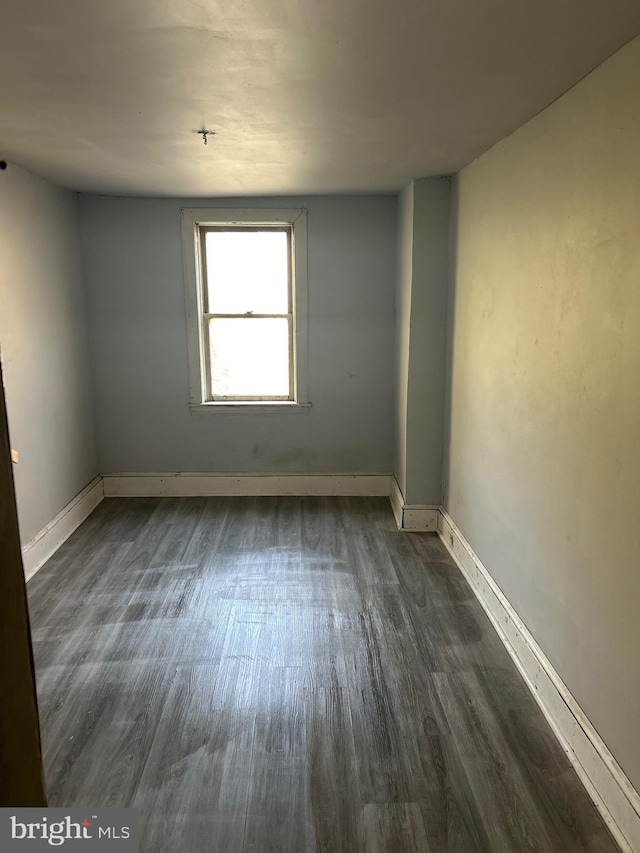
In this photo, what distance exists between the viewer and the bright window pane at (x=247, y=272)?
15.5 ft

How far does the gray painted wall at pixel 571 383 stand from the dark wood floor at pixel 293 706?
0.33 meters

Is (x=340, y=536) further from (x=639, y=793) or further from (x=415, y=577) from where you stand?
(x=639, y=793)

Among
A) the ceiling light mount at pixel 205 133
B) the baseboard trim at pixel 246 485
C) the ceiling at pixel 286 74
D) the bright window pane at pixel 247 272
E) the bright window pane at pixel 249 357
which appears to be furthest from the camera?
the baseboard trim at pixel 246 485

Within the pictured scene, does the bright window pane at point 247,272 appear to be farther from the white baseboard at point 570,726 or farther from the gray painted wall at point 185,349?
the white baseboard at point 570,726

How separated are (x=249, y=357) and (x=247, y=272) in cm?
65

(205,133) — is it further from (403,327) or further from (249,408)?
(249,408)

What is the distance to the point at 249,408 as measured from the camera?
16.0 feet

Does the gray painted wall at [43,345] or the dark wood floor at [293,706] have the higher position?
the gray painted wall at [43,345]

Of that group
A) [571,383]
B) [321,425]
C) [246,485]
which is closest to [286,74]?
[571,383]

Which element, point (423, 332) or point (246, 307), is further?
point (246, 307)

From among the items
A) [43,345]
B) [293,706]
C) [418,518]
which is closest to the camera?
[293,706]

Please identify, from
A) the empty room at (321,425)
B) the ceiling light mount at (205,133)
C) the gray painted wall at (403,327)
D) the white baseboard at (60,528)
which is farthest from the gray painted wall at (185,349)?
the ceiling light mount at (205,133)

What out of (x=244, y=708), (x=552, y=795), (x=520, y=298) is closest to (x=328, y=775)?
(x=244, y=708)

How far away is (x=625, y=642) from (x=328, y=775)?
109 cm
